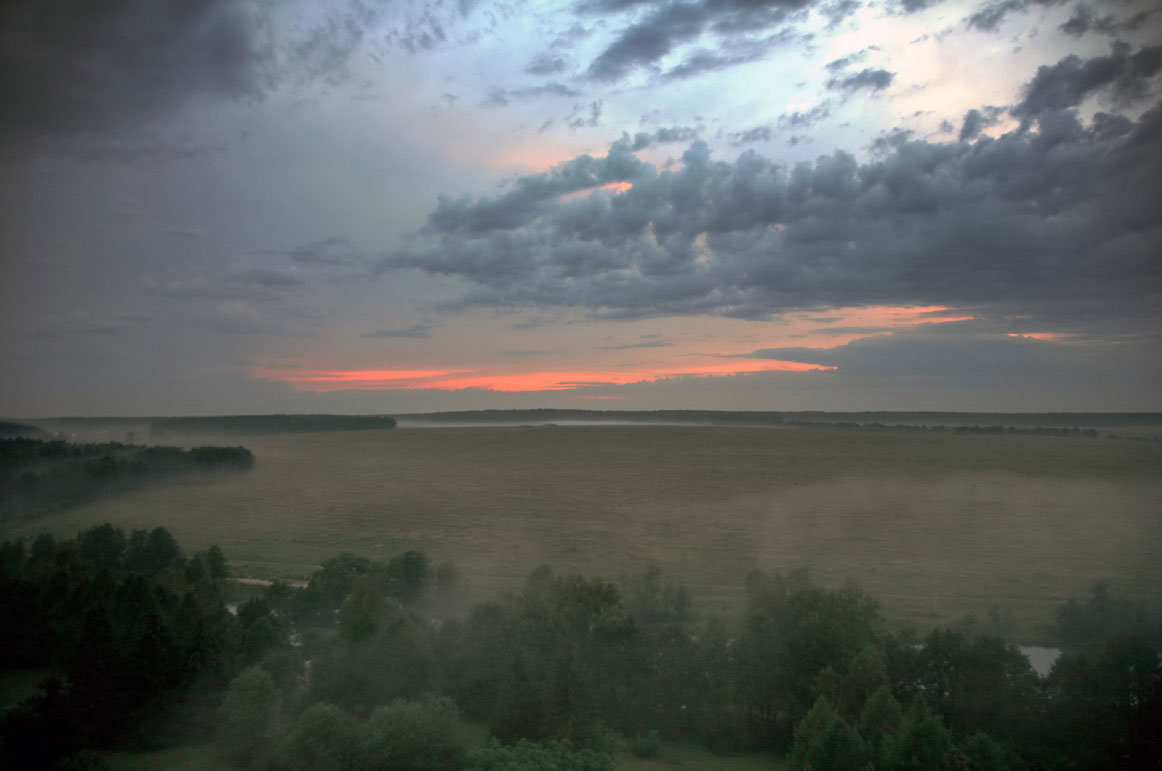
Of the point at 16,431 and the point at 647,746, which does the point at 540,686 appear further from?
the point at 16,431

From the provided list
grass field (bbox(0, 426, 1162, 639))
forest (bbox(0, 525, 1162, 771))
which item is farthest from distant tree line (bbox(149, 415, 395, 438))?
forest (bbox(0, 525, 1162, 771))

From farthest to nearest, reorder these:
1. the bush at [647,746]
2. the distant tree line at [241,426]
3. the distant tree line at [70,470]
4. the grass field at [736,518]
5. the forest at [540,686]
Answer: the distant tree line at [241,426], the distant tree line at [70,470], the grass field at [736,518], the bush at [647,746], the forest at [540,686]

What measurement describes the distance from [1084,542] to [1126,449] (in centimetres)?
5796

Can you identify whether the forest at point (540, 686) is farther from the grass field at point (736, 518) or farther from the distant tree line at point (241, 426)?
the distant tree line at point (241, 426)

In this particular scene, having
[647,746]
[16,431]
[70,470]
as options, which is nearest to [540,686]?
[647,746]

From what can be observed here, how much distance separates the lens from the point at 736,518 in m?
61.7

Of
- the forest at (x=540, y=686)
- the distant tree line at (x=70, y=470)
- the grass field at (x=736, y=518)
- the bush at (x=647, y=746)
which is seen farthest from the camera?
the distant tree line at (x=70, y=470)

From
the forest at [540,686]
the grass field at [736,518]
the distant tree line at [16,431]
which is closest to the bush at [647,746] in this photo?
the forest at [540,686]

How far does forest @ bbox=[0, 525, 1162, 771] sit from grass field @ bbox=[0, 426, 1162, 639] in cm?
1091

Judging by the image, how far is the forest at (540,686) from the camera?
1822 cm

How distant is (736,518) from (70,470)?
182ft

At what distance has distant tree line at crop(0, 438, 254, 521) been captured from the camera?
49.6 metres

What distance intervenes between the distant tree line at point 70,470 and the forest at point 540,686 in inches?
1011

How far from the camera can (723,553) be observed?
49.4 metres
